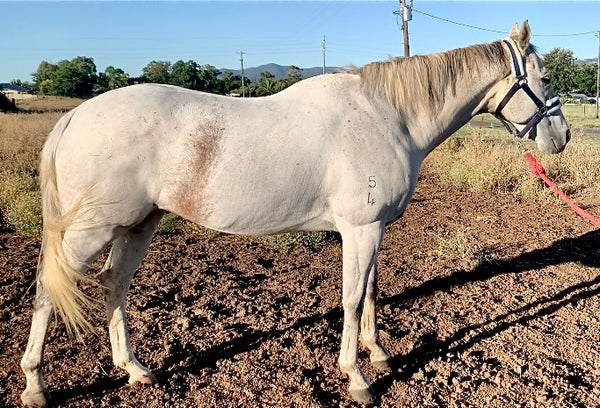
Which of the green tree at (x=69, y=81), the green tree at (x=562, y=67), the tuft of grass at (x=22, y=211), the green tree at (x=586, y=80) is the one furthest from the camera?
the green tree at (x=586, y=80)

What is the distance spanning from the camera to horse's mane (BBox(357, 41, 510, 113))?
3111 millimetres

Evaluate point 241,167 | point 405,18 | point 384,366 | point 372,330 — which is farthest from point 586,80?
point 241,167

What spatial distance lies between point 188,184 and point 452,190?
7427 mm

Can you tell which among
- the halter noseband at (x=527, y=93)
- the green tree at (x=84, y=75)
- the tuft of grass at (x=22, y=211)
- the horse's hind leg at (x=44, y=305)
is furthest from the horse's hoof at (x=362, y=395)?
the green tree at (x=84, y=75)

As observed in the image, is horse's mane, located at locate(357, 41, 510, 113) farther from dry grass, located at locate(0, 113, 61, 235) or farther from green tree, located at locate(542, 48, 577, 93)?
green tree, located at locate(542, 48, 577, 93)

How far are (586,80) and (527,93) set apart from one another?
74.6 m

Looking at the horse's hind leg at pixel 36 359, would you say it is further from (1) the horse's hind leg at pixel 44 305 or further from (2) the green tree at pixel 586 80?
(2) the green tree at pixel 586 80

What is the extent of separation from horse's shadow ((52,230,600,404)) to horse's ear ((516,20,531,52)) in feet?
7.00

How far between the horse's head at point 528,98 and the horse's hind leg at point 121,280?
95.3 inches

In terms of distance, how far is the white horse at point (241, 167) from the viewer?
2.73 m

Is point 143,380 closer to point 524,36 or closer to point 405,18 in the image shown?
point 524,36

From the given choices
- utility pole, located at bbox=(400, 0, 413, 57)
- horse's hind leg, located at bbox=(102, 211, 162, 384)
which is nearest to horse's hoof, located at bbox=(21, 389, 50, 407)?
horse's hind leg, located at bbox=(102, 211, 162, 384)

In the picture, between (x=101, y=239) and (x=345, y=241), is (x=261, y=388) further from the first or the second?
(x=101, y=239)

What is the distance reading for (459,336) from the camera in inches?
151
